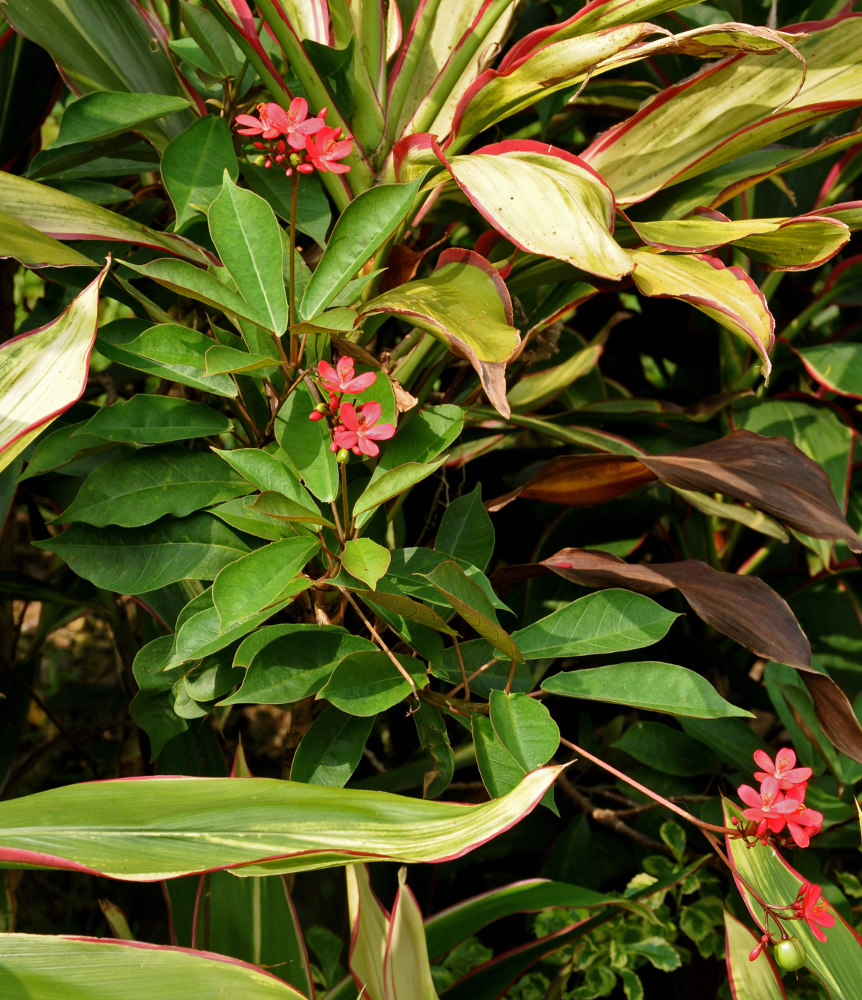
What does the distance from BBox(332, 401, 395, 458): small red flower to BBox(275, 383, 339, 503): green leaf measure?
0.07m

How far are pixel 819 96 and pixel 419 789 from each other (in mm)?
953

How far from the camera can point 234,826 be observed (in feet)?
1.91

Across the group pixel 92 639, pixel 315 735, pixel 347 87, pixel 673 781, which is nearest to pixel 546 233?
pixel 347 87

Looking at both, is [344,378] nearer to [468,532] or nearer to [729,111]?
[468,532]

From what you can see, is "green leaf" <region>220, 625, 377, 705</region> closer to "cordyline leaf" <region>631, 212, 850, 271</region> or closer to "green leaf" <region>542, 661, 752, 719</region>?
"green leaf" <region>542, 661, 752, 719</region>

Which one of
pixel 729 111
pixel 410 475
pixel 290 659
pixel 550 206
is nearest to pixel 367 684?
pixel 290 659

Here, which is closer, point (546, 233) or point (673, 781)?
point (546, 233)

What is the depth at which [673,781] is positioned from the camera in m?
1.15

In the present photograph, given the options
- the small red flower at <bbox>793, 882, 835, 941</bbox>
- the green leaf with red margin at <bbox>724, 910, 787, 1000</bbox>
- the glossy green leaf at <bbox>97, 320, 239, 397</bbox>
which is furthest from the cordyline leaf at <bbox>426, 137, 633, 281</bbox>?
the green leaf with red margin at <bbox>724, 910, 787, 1000</bbox>

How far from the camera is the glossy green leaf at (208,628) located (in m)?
0.65

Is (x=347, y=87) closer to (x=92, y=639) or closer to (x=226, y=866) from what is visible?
(x=226, y=866)

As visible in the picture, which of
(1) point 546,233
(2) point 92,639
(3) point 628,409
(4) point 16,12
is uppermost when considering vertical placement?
(4) point 16,12

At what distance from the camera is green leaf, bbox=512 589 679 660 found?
74 centimetres

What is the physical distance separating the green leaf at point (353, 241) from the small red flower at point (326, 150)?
0.03 m
